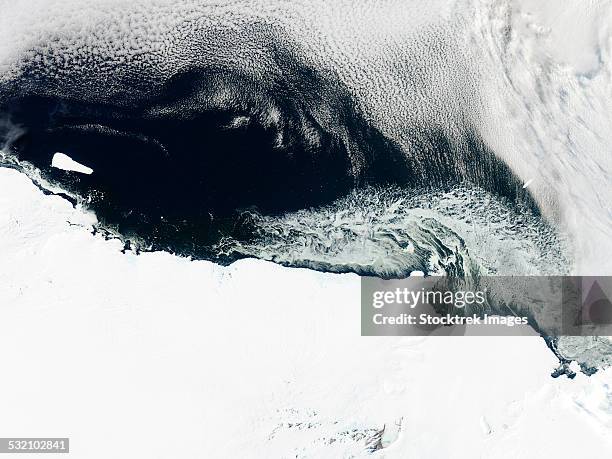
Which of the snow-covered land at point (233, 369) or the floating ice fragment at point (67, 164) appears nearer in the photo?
the snow-covered land at point (233, 369)

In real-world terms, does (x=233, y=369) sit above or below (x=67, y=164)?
below

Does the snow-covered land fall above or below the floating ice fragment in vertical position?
below

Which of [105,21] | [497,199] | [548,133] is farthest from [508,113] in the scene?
[105,21]

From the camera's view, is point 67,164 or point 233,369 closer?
point 233,369

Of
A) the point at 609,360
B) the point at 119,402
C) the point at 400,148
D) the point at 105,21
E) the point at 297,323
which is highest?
the point at 105,21

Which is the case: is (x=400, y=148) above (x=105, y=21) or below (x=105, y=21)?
below

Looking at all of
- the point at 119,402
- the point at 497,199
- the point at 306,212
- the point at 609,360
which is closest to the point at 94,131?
the point at 306,212

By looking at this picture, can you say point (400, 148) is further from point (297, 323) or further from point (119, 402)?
point (119, 402)

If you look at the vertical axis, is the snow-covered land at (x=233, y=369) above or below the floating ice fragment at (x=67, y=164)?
below
